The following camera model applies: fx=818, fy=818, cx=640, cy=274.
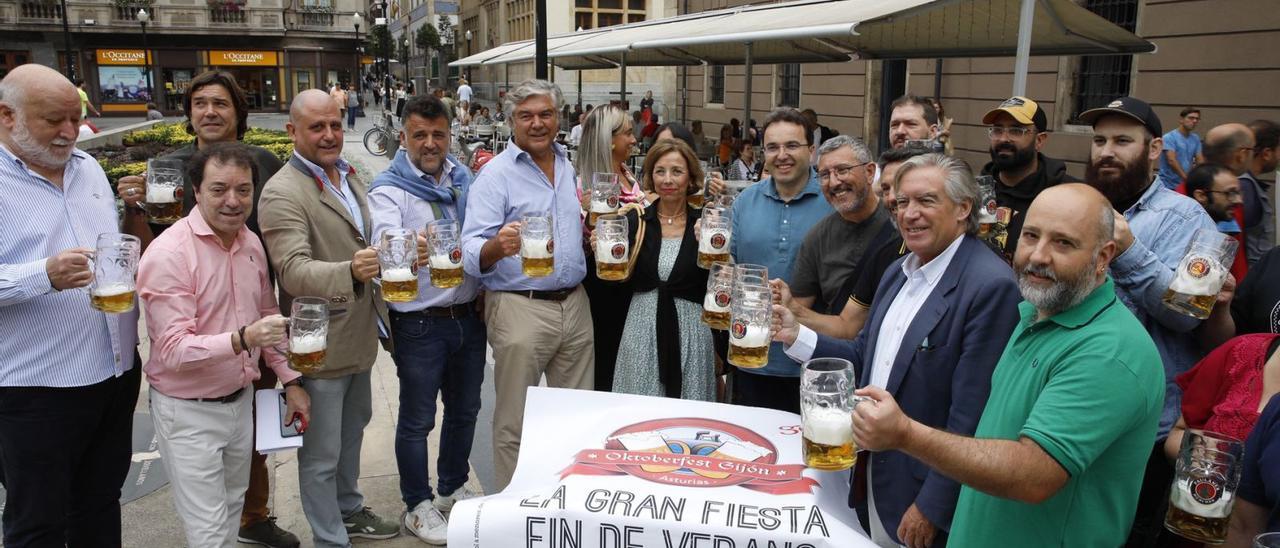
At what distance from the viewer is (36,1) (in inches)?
1663

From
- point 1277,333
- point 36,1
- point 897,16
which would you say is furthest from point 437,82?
point 1277,333

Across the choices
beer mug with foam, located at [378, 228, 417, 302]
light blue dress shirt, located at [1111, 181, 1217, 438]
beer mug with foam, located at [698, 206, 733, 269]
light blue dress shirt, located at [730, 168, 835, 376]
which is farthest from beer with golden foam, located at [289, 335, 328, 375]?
light blue dress shirt, located at [1111, 181, 1217, 438]

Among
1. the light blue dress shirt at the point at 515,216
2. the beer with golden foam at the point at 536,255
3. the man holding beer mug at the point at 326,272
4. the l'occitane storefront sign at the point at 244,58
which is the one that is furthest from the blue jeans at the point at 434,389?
the l'occitane storefront sign at the point at 244,58

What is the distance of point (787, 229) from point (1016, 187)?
1.22 m

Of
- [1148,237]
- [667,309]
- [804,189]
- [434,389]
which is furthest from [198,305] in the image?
[1148,237]

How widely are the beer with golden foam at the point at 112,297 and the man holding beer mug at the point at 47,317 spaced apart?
0.06m

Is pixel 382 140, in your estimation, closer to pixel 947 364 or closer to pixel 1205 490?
pixel 947 364

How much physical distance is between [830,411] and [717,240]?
1679 mm

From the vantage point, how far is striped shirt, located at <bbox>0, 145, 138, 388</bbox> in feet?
9.42

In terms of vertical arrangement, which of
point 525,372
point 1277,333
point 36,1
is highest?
point 36,1

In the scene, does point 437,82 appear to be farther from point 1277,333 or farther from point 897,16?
point 1277,333

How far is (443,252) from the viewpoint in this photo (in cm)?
323

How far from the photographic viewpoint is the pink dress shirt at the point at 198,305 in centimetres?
296

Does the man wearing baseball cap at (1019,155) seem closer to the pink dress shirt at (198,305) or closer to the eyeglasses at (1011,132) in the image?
the eyeglasses at (1011,132)
